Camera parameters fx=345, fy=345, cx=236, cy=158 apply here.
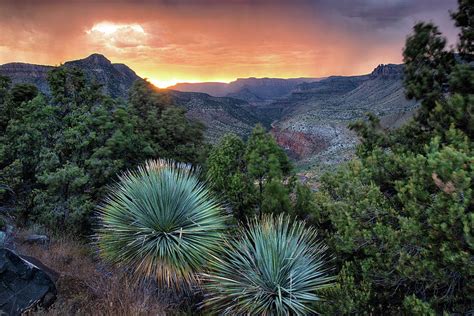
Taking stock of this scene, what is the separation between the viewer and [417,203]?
15.6ft

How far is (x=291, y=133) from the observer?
8612 centimetres

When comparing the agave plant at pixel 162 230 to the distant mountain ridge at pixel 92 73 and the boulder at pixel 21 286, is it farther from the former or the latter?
the distant mountain ridge at pixel 92 73

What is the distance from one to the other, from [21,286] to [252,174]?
5.66 metres

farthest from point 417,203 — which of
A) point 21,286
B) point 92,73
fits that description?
point 92,73

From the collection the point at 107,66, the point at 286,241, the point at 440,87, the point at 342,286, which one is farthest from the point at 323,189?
the point at 107,66

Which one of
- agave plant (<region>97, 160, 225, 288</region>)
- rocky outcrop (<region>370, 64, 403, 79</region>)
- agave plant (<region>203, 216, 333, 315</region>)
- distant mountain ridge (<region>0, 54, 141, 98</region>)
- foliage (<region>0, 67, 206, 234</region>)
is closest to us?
agave plant (<region>203, 216, 333, 315</region>)

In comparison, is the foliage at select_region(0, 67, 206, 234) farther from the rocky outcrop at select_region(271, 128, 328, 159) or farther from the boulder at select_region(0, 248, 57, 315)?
the rocky outcrop at select_region(271, 128, 328, 159)

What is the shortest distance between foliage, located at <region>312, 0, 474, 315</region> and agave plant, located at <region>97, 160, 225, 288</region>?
2.63 metres

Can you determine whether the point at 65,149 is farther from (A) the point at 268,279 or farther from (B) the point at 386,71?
(B) the point at 386,71

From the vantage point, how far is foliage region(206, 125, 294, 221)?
27.8 feet

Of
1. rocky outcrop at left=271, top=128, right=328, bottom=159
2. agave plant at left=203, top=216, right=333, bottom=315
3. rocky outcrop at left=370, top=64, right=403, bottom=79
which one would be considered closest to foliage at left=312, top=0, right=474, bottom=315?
agave plant at left=203, top=216, right=333, bottom=315

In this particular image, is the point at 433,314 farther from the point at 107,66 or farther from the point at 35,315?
the point at 107,66

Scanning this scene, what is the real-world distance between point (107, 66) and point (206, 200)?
7750 centimetres

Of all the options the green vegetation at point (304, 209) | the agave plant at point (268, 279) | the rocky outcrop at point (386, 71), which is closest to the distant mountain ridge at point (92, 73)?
the green vegetation at point (304, 209)
